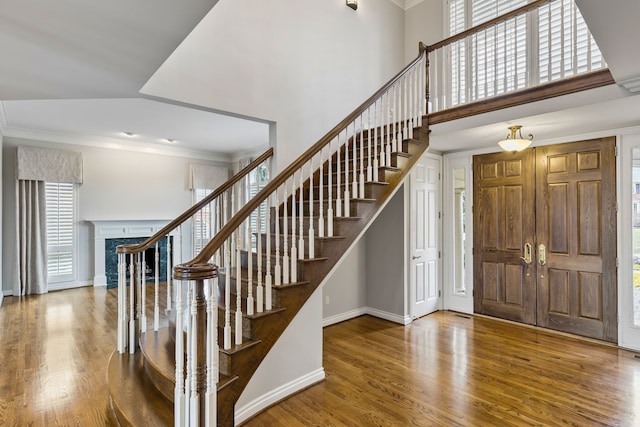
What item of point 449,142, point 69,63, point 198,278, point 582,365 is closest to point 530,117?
point 449,142

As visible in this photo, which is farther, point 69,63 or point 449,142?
point 449,142

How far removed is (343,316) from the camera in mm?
4691

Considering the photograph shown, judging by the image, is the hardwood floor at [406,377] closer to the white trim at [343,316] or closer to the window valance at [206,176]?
the white trim at [343,316]

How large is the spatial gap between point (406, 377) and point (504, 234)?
8.70ft

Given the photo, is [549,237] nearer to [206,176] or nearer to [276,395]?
[276,395]

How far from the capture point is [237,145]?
7.21 metres

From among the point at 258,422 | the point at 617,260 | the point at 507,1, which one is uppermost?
the point at 507,1

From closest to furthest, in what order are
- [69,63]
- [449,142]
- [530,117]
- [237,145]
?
1. [69,63]
2. [530,117]
3. [449,142]
4. [237,145]

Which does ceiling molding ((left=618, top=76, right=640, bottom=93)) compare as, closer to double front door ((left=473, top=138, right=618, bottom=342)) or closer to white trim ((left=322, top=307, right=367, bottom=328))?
double front door ((left=473, top=138, right=618, bottom=342))

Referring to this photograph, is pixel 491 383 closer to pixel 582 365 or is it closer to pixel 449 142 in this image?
pixel 582 365

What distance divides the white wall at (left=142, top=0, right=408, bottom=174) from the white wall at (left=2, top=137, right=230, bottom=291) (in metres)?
4.89

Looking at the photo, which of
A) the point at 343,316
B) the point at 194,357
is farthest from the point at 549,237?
the point at 194,357

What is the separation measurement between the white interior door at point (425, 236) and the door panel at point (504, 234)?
21.8 inches

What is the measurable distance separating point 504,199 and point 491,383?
262cm
